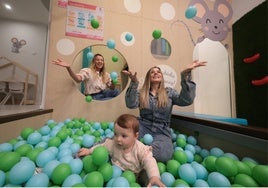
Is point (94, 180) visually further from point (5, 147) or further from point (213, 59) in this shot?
point (213, 59)

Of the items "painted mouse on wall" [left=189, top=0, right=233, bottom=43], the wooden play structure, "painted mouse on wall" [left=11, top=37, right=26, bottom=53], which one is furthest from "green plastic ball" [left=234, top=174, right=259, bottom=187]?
"painted mouse on wall" [left=11, top=37, right=26, bottom=53]

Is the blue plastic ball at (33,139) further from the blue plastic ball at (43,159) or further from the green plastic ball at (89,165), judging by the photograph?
the green plastic ball at (89,165)

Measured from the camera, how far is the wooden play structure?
2.66 meters

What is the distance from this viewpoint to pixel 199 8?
2148 mm

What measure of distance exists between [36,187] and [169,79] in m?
1.72

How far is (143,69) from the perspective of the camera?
1922 mm

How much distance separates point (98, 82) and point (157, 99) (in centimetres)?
85

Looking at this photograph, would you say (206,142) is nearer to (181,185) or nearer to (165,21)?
(181,185)

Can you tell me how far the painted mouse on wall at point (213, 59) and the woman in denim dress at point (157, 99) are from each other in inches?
41.5

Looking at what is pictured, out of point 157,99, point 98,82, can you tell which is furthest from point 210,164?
point 98,82

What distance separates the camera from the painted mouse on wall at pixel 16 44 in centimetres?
367

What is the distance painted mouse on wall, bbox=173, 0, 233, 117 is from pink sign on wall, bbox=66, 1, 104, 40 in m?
1.14

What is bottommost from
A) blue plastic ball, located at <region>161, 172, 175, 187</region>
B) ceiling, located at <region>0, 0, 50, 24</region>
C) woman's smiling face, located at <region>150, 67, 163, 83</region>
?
blue plastic ball, located at <region>161, 172, 175, 187</region>

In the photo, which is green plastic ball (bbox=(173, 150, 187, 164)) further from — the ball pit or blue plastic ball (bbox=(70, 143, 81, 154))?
blue plastic ball (bbox=(70, 143, 81, 154))
